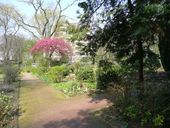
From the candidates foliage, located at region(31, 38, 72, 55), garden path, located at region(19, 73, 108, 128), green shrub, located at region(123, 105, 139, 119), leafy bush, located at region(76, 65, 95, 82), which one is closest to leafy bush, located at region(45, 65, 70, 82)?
leafy bush, located at region(76, 65, 95, 82)

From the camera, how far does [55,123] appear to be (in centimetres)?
1011

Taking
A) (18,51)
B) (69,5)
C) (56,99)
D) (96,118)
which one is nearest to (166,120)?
(96,118)

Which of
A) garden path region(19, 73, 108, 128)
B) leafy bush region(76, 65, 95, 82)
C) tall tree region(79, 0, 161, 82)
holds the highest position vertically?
tall tree region(79, 0, 161, 82)

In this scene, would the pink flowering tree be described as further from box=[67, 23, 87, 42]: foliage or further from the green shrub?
the green shrub

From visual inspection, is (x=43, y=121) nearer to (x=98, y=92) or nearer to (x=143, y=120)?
(x=143, y=120)

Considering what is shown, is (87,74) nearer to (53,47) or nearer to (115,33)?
(115,33)

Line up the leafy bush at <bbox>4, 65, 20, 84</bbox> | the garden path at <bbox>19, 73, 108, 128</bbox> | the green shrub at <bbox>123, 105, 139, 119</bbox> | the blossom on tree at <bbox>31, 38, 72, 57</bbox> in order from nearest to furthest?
the green shrub at <bbox>123, 105, 139, 119</bbox> < the garden path at <bbox>19, 73, 108, 128</bbox> < the leafy bush at <bbox>4, 65, 20, 84</bbox> < the blossom on tree at <bbox>31, 38, 72, 57</bbox>

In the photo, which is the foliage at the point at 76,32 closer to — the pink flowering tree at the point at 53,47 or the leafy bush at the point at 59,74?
the leafy bush at the point at 59,74

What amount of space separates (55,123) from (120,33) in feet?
11.8

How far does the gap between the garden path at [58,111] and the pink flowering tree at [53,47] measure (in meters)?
15.8

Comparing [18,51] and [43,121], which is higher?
[18,51]

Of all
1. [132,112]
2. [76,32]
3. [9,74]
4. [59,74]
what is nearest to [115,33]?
[76,32]

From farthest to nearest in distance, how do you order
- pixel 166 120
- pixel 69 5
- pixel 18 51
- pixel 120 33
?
pixel 18 51 < pixel 69 5 < pixel 120 33 < pixel 166 120

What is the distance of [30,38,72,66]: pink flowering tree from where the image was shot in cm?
3134
